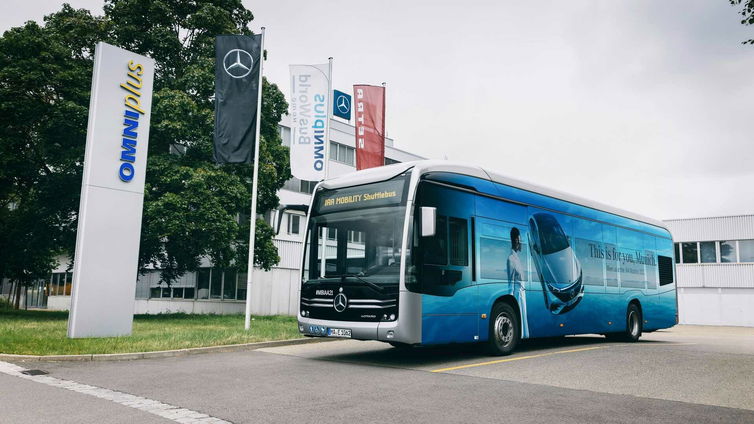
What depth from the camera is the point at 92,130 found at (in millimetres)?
14680

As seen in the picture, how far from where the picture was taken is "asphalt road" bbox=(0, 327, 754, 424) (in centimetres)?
626

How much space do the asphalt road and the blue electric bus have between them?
2.39 ft

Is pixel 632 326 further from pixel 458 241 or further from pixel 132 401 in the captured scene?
pixel 132 401

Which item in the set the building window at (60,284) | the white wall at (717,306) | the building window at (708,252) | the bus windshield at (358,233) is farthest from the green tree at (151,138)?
the building window at (708,252)

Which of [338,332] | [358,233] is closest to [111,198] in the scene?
[358,233]

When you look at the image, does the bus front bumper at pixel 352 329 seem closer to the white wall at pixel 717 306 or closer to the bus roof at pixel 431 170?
the bus roof at pixel 431 170

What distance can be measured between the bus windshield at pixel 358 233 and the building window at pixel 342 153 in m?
32.6

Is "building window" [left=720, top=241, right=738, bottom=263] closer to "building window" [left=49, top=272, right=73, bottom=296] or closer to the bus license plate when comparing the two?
the bus license plate

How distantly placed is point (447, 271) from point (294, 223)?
28429 mm

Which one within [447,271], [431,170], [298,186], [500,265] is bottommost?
[447,271]

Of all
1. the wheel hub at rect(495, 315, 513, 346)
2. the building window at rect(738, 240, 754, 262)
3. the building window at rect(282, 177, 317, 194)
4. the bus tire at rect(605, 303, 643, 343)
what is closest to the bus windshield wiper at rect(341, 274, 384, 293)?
the wheel hub at rect(495, 315, 513, 346)

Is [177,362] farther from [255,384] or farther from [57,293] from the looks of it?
[57,293]

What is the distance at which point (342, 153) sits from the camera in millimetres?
44750

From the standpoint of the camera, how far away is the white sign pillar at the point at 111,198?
14.2 m
